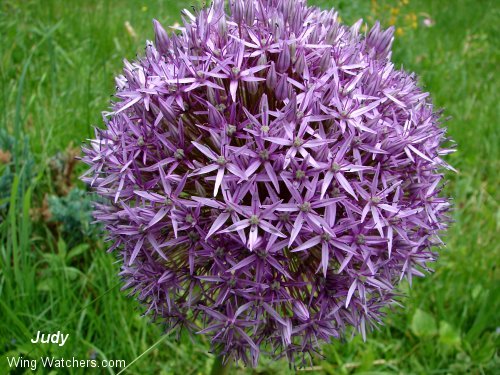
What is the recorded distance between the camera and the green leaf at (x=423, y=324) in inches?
108

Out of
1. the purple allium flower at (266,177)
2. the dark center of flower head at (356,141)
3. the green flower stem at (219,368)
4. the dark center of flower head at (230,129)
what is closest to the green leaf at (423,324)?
the purple allium flower at (266,177)

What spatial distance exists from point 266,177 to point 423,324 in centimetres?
181

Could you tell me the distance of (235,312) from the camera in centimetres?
157

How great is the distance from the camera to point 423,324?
9.12 ft

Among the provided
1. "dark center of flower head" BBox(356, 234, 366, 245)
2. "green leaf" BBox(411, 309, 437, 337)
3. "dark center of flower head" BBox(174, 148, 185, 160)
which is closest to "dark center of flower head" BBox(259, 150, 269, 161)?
"dark center of flower head" BBox(174, 148, 185, 160)

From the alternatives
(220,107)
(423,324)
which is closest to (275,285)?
(220,107)

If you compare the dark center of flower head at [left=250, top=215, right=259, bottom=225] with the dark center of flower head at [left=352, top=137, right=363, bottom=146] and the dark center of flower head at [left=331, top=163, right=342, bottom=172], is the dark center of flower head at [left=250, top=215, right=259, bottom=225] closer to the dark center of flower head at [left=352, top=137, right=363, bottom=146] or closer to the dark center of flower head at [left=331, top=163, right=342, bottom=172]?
the dark center of flower head at [left=331, top=163, right=342, bottom=172]

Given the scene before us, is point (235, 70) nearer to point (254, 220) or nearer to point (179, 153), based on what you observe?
point (179, 153)

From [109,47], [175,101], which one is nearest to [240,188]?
[175,101]

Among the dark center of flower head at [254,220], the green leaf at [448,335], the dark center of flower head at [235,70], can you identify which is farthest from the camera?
the green leaf at [448,335]

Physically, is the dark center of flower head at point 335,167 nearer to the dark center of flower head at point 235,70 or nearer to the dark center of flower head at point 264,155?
the dark center of flower head at point 264,155

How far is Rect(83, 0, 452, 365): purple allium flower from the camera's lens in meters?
1.45

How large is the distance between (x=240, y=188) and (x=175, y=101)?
1.25 ft

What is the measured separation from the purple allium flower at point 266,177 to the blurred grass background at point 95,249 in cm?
36
